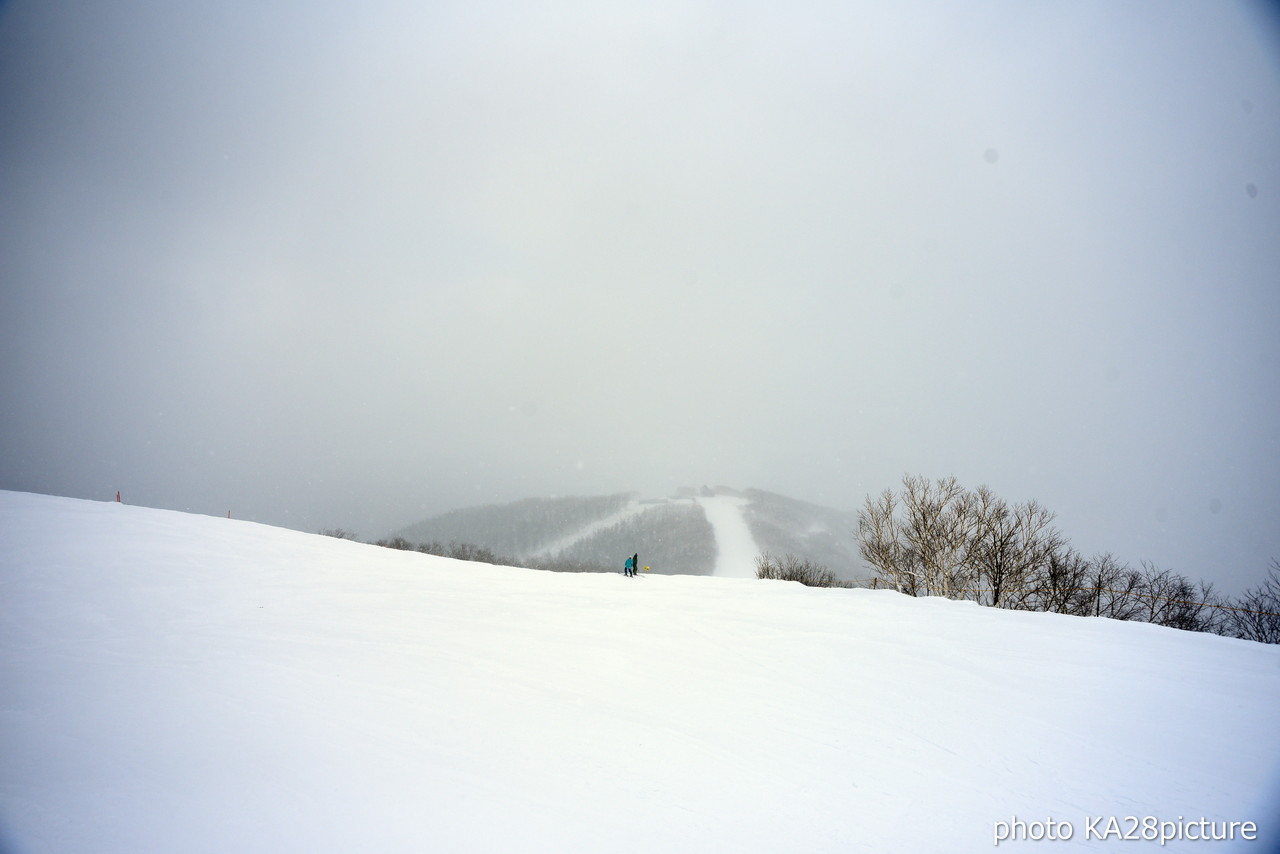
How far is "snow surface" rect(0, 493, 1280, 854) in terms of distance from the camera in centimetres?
449

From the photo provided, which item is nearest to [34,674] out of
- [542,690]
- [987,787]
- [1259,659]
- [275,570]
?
[542,690]

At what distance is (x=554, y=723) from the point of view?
20.8ft

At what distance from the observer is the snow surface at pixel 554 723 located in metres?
4.49

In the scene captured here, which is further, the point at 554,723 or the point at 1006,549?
the point at 1006,549

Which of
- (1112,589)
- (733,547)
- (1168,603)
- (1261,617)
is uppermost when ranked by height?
(1112,589)

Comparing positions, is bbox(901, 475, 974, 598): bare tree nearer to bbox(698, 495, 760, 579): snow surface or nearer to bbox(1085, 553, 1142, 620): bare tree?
bbox(1085, 553, 1142, 620): bare tree

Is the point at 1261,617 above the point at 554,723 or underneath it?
underneath

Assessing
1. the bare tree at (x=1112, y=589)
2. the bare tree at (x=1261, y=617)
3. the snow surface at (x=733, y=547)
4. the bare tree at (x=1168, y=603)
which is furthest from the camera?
the snow surface at (x=733, y=547)

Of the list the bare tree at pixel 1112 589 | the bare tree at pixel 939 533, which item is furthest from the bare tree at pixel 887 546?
→ the bare tree at pixel 1112 589

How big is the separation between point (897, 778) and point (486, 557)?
97.4m

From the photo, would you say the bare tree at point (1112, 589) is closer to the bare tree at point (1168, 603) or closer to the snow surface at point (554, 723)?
the bare tree at point (1168, 603)

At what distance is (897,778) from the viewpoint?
576 centimetres

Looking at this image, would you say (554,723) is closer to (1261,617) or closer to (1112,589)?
(1112,589)

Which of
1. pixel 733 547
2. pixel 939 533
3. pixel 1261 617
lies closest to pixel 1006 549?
pixel 939 533
